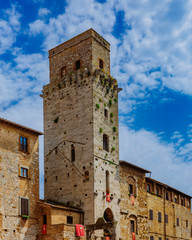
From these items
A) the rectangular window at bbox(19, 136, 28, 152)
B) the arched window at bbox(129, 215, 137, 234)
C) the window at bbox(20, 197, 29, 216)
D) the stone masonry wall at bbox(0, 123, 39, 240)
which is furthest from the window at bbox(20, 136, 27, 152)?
the arched window at bbox(129, 215, 137, 234)

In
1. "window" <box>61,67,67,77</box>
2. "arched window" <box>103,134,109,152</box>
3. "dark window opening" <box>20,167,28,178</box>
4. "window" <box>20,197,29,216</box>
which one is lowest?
"window" <box>20,197,29,216</box>

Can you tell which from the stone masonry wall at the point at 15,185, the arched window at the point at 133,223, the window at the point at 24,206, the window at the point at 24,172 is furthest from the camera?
the arched window at the point at 133,223

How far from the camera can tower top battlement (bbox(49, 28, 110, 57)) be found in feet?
147

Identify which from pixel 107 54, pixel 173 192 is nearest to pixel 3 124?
pixel 107 54

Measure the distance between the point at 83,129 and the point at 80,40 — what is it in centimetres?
1070

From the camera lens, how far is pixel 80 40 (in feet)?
149

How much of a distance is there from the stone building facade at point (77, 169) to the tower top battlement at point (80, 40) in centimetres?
11

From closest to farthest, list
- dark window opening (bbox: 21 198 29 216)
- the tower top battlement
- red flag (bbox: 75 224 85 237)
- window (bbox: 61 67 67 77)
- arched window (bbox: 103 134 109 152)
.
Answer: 1. dark window opening (bbox: 21 198 29 216)
2. red flag (bbox: 75 224 85 237)
3. arched window (bbox: 103 134 109 152)
4. the tower top battlement
5. window (bbox: 61 67 67 77)

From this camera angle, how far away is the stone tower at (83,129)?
1575 inches

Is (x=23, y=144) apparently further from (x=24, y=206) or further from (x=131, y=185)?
(x=131, y=185)

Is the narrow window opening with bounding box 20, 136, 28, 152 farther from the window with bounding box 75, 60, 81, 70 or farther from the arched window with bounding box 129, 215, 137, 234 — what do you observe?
the arched window with bounding box 129, 215, 137, 234

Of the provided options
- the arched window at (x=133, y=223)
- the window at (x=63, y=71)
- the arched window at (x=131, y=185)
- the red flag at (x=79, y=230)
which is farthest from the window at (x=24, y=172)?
the arched window at (x=133, y=223)

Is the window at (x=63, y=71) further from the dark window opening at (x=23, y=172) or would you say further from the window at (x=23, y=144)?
the dark window opening at (x=23, y=172)

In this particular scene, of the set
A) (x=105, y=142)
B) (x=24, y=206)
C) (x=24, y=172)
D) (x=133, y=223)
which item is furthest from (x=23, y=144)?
(x=133, y=223)
